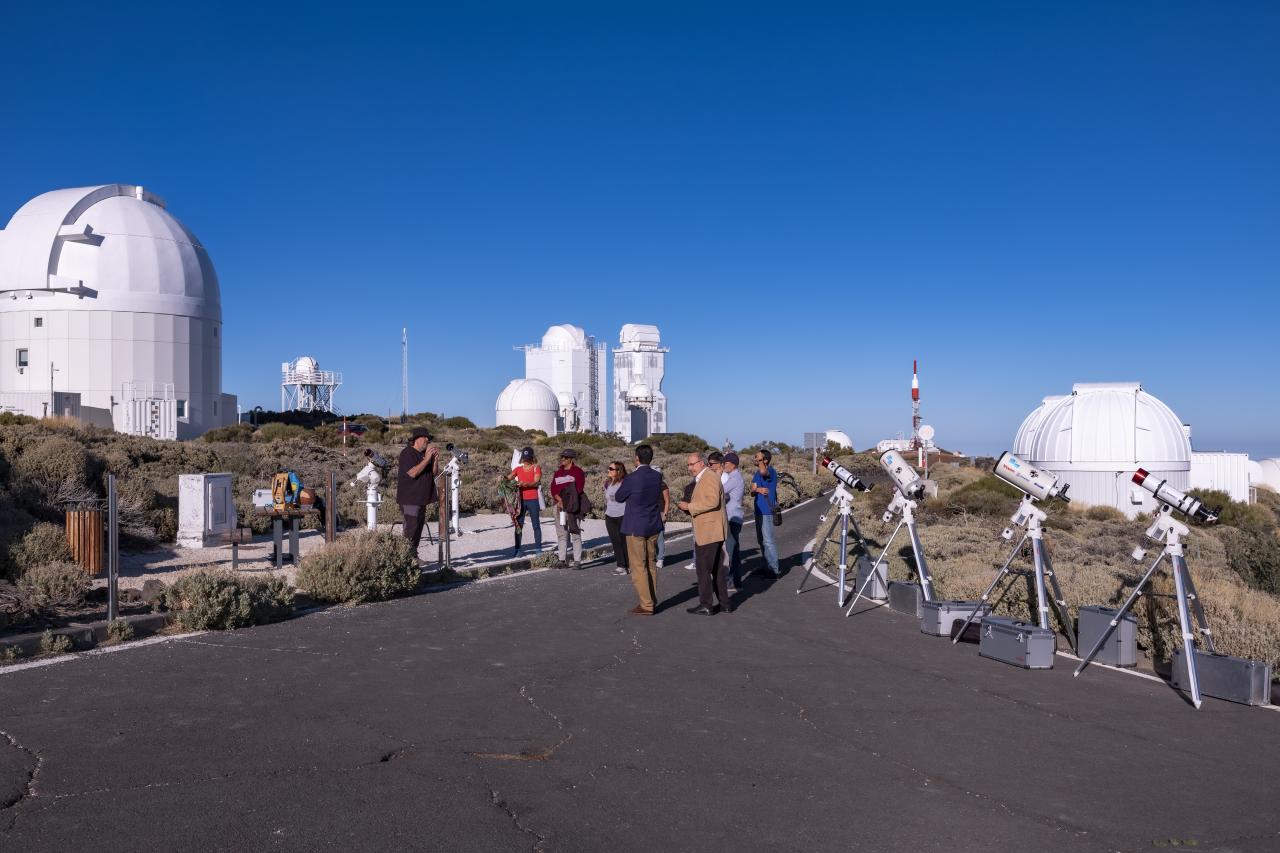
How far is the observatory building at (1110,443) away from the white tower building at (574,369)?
5296 centimetres

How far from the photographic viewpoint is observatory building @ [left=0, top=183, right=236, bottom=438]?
36406mm

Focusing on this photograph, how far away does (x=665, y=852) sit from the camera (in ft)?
12.8

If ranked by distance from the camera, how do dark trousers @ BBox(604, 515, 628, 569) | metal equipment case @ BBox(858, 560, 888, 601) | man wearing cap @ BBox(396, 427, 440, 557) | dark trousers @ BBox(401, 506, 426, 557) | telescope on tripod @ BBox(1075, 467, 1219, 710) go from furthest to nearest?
dark trousers @ BBox(604, 515, 628, 569), dark trousers @ BBox(401, 506, 426, 557), man wearing cap @ BBox(396, 427, 440, 557), metal equipment case @ BBox(858, 560, 888, 601), telescope on tripod @ BBox(1075, 467, 1219, 710)

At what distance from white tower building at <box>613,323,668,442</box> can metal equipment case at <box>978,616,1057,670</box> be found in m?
67.1

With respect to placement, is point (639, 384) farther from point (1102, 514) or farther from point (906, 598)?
point (906, 598)

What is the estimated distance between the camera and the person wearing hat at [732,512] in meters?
11.9

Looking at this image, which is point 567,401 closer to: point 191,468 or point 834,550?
point 191,468

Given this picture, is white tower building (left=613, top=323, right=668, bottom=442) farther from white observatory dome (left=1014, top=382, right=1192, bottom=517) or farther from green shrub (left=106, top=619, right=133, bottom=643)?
green shrub (left=106, top=619, right=133, bottom=643)

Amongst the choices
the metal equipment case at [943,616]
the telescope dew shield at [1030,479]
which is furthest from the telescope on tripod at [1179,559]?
the metal equipment case at [943,616]

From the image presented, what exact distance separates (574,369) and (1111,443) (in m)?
56.7

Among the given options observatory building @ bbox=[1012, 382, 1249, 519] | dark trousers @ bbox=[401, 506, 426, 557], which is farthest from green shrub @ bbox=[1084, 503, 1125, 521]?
dark trousers @ bbox=[401, 506, 426, 557]

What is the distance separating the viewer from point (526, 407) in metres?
67.2

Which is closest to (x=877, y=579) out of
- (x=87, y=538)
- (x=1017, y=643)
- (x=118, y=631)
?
(x=1017, y=643)

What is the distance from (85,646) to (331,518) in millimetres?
4618
